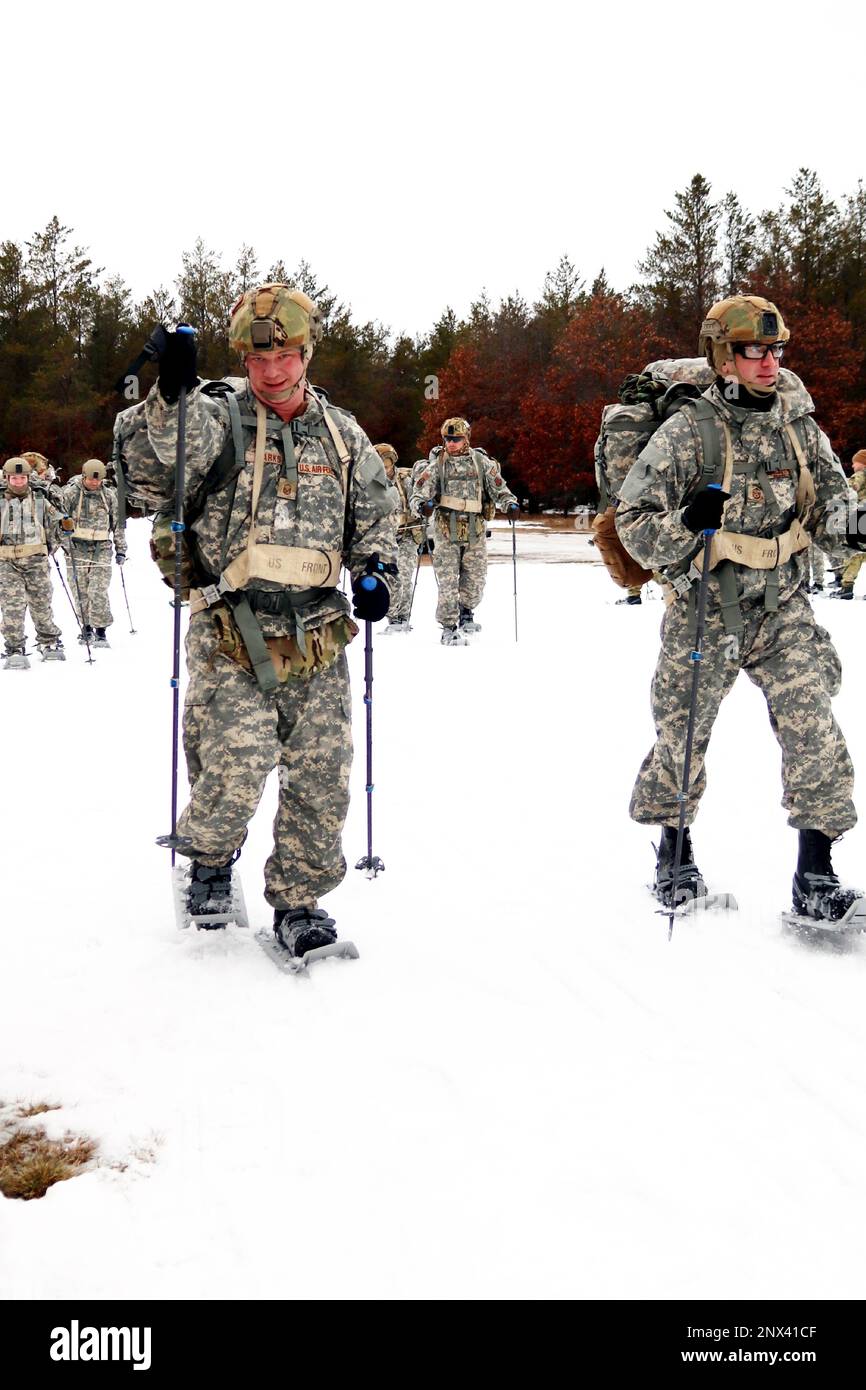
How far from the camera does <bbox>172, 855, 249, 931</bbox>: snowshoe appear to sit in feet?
14.9

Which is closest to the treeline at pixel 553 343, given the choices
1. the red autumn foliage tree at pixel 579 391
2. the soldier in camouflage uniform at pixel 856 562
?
the red autumn foliage tree at pixel 579 391

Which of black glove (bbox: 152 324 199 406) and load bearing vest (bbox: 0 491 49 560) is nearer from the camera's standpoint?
black glove (bbox: 152 324 199 406)

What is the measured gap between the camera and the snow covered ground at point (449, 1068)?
2.66 metres

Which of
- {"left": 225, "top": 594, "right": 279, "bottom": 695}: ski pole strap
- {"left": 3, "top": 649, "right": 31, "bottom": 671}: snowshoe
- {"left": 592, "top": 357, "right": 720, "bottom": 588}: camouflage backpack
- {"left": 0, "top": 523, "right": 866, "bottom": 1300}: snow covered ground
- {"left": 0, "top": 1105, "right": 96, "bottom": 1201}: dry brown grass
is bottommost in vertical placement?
{"left": 0, "top": 1105, "right": 96, "bottom": 1201}: dry brown grass

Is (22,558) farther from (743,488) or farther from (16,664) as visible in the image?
(743,488)

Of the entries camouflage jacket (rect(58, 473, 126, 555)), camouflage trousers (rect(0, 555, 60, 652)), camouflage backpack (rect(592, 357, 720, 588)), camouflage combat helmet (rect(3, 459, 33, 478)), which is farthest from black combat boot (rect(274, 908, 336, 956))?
camouflage jacket (rect(58, 473, 126, 555))

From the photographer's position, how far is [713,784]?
23.3 ft

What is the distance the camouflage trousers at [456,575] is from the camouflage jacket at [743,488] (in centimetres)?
981

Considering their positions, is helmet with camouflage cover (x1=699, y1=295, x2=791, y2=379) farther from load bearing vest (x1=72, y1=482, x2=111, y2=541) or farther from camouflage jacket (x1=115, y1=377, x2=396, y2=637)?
load bearing vest (x1=72, y1=482, x2=111, y2=541)

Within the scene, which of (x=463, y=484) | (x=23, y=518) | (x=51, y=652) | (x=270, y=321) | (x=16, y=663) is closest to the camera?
(x=270, y=321)

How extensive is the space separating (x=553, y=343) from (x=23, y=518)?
38.0 m

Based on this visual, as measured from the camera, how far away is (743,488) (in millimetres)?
4492

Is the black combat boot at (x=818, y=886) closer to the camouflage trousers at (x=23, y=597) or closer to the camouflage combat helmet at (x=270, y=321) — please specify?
the camouflage combat helmet at (x=270, y=321)

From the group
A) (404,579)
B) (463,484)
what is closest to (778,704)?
(463,484)
